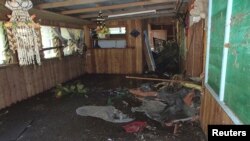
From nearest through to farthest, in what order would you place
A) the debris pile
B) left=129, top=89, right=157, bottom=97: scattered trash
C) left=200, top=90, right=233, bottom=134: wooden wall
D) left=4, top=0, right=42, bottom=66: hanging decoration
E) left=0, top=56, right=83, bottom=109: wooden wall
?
left=200, top=90, right=233, bottom=134: wooden wall
left=4, top=0, right=42, bottom=66: hanging decoration
the debris pile
left=0, top=56, right=83, bottom=109: wooden wall
left=129, top=89, right=157, bottom=97: scattered trash

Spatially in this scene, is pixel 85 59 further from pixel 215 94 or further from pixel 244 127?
pixel 244 127

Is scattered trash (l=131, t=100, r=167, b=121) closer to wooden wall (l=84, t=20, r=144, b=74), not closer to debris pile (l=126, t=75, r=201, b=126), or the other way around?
debris pile (l=126, t=75, r=201, b=126)

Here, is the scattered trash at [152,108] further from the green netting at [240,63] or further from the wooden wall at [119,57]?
the wooden wall at [119,57]

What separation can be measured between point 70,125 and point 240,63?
2986 mm

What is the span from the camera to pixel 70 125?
3.49 meters

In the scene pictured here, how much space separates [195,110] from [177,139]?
0.86 metres

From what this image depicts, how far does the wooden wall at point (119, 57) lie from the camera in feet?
26.0

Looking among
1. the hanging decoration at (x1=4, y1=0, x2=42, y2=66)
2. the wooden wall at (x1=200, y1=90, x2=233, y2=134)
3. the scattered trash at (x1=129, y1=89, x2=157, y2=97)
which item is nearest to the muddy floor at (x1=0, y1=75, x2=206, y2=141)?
the scattered trash at (x1=129, y1=89, x2=157, y2=97)

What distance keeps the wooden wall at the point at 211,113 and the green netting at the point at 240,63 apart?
0.61 feet

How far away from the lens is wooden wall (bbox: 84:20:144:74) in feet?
26.0

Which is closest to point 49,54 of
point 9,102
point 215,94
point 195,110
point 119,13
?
point 9,102

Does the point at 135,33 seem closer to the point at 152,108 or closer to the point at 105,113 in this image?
the point at 152,108

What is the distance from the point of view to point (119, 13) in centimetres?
606

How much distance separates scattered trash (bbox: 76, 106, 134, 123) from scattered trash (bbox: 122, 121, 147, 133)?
23 cm
